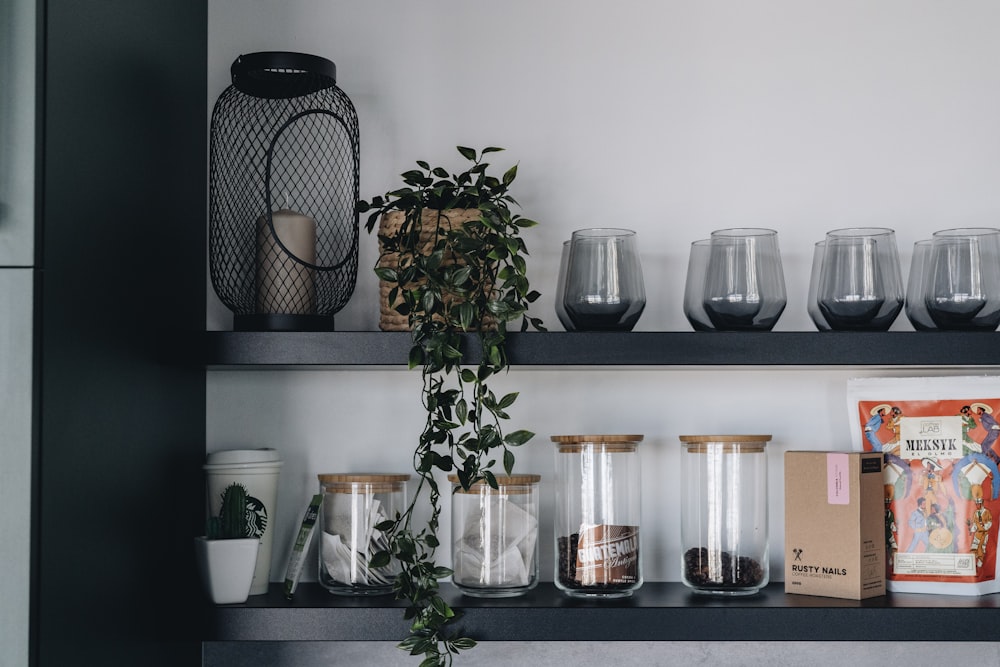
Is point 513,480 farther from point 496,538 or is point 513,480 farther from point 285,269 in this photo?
point 285,269

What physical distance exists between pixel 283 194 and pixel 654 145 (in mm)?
564

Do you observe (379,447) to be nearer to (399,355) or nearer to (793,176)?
(399,355)

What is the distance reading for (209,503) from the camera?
4.22 feet

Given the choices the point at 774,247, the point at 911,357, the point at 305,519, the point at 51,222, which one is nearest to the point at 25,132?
the point at 51,222

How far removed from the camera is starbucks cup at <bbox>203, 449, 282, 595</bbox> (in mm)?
1280

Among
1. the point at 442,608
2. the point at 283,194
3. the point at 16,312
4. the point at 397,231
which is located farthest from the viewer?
the point at 283,194

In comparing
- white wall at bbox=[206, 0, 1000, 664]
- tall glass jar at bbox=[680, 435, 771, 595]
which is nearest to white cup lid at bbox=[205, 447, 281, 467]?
white wall at bbox=[206, 0, 1000, 664]

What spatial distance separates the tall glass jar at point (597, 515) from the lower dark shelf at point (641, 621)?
0.05 metres

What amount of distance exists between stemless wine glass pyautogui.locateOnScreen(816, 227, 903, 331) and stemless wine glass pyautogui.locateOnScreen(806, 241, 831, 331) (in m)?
0.01

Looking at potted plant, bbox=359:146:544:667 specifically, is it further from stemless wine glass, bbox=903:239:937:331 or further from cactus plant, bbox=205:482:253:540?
stemless wine glass, bbox=903:239:937:331

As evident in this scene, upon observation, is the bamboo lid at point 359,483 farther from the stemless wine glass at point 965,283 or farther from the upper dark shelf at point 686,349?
the stemless wine glass at point 965,283

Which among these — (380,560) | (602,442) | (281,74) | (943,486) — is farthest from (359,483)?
(943,486)

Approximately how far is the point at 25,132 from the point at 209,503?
22.8 inches

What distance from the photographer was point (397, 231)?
1.24 metres
